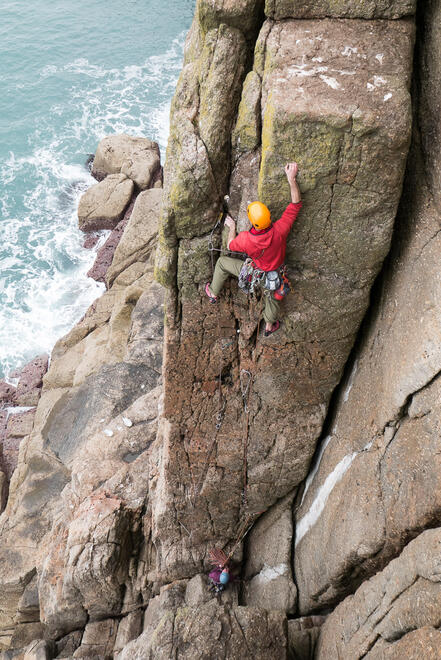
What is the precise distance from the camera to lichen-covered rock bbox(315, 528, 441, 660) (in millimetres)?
5605

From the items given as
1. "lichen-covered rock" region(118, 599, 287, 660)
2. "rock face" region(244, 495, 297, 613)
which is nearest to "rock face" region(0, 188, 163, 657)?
"rock face" region(244, 495, 297, 613)

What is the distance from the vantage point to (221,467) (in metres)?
10.1

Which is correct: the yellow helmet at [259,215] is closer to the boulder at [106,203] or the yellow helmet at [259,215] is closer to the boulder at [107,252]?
the boulder at [107,252]

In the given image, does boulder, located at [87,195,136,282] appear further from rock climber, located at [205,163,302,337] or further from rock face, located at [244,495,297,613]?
rock climber, located at [205,163,302,337]

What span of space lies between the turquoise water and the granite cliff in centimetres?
1653

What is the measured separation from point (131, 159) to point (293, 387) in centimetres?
2452

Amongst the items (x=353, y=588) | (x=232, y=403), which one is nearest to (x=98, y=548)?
(x=232, y=403)

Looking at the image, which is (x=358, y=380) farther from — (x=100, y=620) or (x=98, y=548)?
(x=100, y=620)

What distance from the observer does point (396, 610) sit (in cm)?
625

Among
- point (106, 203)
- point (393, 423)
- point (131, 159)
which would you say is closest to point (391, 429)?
point (393, 423)

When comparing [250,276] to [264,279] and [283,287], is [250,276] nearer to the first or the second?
[264,279]

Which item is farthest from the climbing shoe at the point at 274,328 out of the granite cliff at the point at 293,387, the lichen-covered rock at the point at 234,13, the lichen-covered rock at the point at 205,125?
the lichen-covered rock at the point at 234,13

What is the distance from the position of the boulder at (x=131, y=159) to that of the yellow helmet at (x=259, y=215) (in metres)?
23.2

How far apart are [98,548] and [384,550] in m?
7.00
